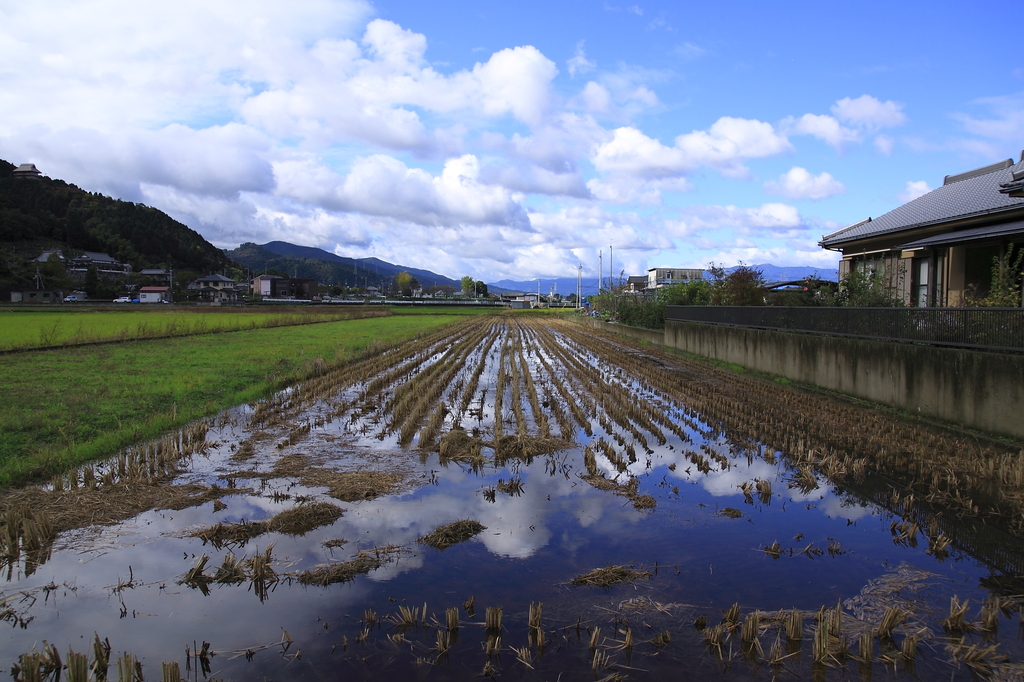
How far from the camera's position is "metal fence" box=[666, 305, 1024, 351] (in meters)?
8.32

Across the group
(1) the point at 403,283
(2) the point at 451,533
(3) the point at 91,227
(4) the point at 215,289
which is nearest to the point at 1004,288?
(2) the point at 451,533

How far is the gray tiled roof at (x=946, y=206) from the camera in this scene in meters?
15.2

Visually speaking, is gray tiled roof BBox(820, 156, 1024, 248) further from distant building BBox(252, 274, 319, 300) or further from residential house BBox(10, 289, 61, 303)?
distant building BBox(252, 274, 319, 300)

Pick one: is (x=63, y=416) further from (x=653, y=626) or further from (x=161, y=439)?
(x=653, y=626)

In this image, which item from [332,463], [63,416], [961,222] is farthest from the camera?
[961,222]

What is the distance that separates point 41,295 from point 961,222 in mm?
86469

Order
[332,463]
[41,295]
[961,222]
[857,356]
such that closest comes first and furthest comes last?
1. [332,463]
2. [857,356]
3. [961,222]
4. [41,295]

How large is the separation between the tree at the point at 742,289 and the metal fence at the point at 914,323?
8.30m

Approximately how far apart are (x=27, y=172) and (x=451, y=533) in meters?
183

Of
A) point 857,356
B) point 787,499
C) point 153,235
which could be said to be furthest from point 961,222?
point 153,235

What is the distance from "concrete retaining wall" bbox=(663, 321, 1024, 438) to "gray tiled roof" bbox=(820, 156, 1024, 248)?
5.61 metres

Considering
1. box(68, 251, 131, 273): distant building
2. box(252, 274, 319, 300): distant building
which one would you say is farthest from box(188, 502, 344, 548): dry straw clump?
box(252, 274, 319, 300): distant building

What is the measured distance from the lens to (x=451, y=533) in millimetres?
4918

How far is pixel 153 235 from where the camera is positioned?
128125 mm
